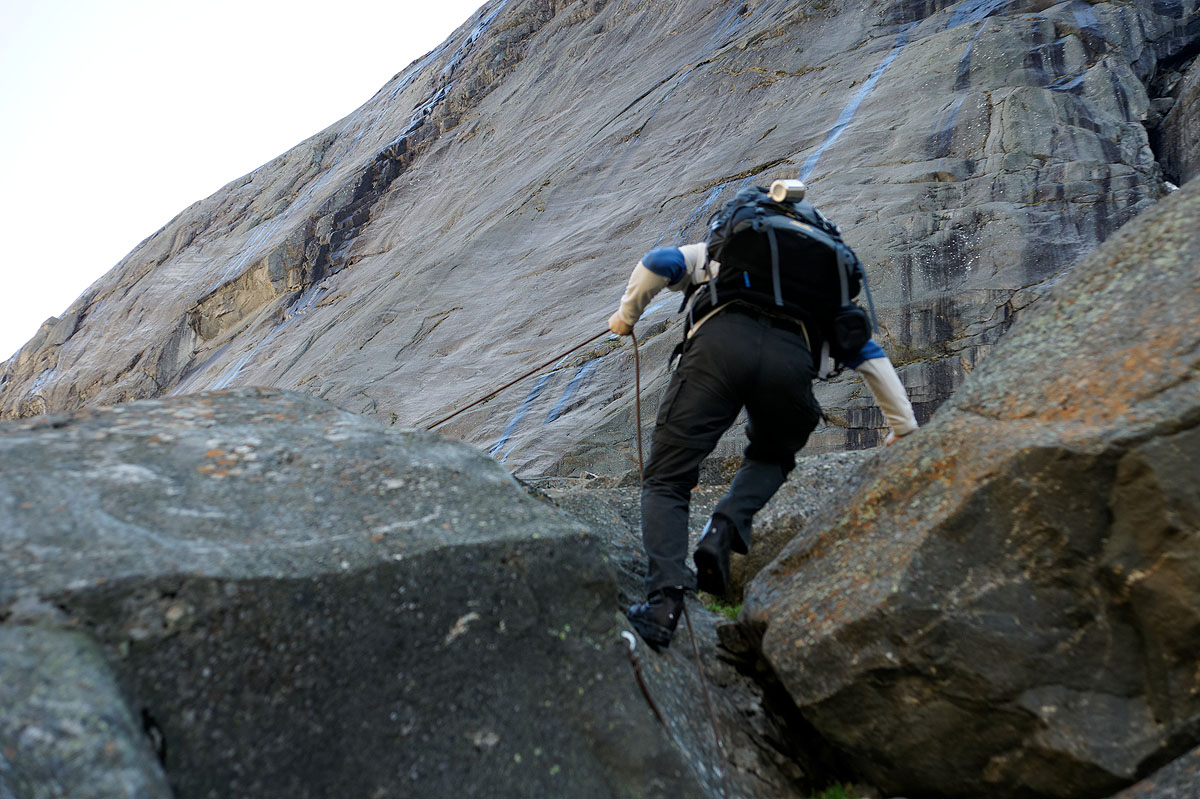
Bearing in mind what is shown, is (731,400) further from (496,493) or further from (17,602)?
(17,602)

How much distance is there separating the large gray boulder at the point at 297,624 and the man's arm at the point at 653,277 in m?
1.24

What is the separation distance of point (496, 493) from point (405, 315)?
10201 millimetres

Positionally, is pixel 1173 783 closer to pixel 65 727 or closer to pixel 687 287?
pixel 687 287

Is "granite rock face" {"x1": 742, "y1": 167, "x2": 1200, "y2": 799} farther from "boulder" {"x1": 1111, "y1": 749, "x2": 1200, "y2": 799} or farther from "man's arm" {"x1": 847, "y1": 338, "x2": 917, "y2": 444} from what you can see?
"man's arm" {"x1": 847, "y1": 338, "x2": 917, "y2": 444}

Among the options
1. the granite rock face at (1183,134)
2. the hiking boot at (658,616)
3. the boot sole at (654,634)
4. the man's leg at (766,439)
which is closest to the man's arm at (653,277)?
the man's leg at (766,439)

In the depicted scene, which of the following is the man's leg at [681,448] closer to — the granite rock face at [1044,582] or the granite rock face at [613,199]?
the granite rock face at [1044,582]

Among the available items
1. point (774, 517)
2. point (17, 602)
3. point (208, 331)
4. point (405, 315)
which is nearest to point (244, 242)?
point (208, 331)

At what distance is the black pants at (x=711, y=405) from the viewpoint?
3.69m

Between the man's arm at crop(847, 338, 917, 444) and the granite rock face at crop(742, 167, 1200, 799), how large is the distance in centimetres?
65

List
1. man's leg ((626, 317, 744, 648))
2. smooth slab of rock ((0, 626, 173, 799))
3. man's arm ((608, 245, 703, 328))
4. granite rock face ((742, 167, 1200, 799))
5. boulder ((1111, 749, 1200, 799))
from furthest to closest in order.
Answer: man's arm ((608, 245, 703, 328))
man's leg ((626, 317, 744, 648))
granite rock face ((742, 167, 1200, 799))
boulder ((1111, 749, 1200, 799))
smooth slab of rock ((0, 626, 173, 799))

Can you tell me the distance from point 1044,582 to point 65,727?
2787mm

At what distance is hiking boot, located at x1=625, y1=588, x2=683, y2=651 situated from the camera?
348cm

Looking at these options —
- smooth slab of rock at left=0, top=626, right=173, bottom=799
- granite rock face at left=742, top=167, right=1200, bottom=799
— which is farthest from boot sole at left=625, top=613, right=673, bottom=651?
smooth slab of rock at left=0, top=626, right=173, bottom=799

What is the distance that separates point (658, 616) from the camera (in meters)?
3.54
